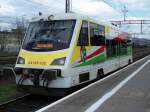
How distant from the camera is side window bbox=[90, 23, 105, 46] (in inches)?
656

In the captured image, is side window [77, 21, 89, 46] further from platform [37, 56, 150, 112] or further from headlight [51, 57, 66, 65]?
platform [37, 56, 150, 112]

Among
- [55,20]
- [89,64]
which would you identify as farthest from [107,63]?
[55,20]

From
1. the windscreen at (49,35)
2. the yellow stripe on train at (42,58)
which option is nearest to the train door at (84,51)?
the windscreen at (49,35)

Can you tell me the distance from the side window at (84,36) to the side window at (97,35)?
70cm

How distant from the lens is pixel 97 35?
17.6m

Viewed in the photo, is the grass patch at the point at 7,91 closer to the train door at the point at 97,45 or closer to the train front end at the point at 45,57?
the train front end at the point at 45,57

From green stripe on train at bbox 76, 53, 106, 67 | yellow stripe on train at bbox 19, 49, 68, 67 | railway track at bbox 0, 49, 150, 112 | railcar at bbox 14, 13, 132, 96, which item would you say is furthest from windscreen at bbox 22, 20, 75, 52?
railway track at bbox 0, 49, 150, 112

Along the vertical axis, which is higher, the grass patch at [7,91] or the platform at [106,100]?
the platform at [106,100]

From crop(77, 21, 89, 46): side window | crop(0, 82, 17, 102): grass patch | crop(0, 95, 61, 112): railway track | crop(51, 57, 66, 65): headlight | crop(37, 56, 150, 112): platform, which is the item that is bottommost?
crop(0, 95, 61, 112): railway track

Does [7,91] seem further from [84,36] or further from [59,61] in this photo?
[84,36]

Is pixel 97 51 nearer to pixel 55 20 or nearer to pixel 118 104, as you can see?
pixel 55 20

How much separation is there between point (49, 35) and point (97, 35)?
11.3 feet

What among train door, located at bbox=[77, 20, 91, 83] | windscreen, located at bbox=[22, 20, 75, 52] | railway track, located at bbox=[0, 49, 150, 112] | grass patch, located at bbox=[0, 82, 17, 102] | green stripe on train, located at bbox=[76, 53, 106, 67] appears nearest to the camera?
railway track, located at bbox=[0, 49, 150, 112]

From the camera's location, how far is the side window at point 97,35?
656 inches
